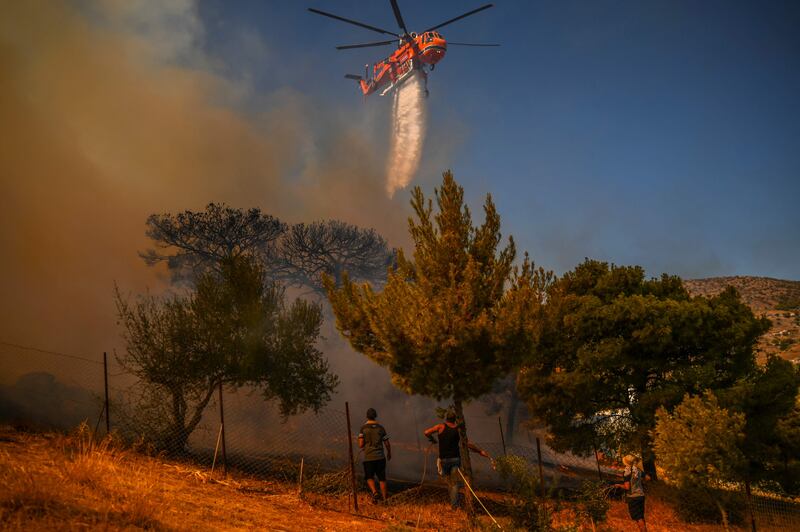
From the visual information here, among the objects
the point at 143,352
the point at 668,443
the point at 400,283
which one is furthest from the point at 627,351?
the point at 143,352

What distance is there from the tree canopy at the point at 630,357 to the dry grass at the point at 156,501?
254 inches

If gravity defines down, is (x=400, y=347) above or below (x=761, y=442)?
above

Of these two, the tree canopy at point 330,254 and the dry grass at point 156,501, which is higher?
the tree canopy at point 330,254

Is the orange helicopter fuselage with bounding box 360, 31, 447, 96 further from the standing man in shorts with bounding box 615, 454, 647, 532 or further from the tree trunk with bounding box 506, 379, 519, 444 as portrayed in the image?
the standing man in shorts with bounding box 615, 454, 647, 532

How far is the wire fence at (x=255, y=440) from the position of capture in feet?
43.1

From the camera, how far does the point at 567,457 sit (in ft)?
130

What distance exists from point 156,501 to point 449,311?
20.2ft

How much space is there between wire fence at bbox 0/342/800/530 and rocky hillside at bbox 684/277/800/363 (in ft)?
134

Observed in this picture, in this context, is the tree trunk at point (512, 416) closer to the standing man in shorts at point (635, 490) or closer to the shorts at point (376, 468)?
the standing man in shorts at point (635, 490)

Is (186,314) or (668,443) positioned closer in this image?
(668,443)

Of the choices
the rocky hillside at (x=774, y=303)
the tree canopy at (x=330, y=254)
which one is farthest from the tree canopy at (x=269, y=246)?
the rocky hillside at (x=774, y=303)

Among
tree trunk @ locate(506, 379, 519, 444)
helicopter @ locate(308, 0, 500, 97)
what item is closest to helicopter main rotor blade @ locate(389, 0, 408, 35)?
helicopter @ locate(308, 0, 500, 97)

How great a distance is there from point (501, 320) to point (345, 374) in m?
36.1

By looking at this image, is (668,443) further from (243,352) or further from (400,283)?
(243,352)
